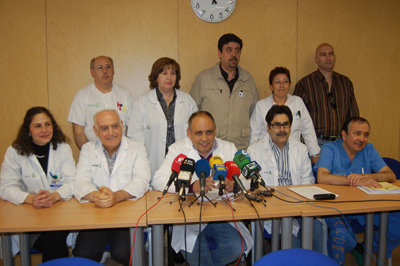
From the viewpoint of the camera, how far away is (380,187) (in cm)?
240

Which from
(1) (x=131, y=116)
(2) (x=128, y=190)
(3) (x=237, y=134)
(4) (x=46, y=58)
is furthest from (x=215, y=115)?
(4) (x=46, y=58)

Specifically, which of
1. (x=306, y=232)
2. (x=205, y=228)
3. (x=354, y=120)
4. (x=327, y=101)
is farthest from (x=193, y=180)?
(x=327, y=101)

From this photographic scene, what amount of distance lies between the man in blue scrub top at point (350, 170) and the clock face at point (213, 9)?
7.65 ft

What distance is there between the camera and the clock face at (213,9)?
4.12m

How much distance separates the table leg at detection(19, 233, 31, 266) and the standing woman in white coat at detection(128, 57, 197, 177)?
1450 mm

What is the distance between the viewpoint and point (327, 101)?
3.80 metres

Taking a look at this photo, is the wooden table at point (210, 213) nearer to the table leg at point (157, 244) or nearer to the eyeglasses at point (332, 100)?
the table leg at point (157, 244)

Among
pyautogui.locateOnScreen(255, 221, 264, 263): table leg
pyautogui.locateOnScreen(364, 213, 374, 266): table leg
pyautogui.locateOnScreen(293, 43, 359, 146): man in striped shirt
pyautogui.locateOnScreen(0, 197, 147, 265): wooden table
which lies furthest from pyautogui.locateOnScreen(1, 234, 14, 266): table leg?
pyautogui.locateOnScreen(293, 43, 359, 146): man in striped shirt

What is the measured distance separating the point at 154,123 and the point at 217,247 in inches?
58.9

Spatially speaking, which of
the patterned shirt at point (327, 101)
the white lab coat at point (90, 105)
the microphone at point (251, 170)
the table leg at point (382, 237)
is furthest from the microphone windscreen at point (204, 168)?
the patterned shirt at point (327, 101)

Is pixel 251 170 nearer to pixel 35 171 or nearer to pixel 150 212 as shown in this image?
pixel 150 212

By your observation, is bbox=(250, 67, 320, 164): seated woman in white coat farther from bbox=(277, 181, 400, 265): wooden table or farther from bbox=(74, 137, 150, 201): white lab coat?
bbox=(74, 137, 150, 201): white lab coat

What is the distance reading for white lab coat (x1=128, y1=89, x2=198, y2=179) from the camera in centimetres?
323

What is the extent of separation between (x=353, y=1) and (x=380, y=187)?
3245 millimetres
